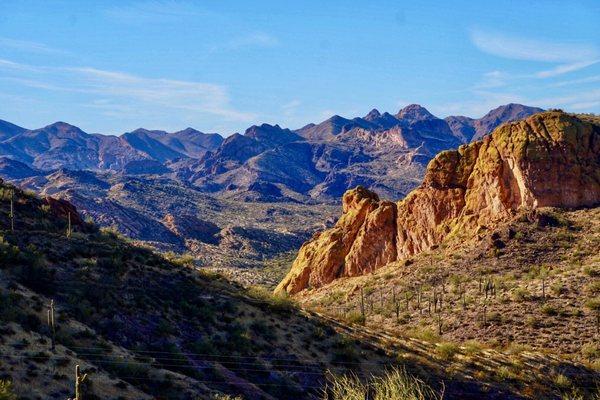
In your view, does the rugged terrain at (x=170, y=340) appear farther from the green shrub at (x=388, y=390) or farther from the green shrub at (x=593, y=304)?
the green shrub at (x=593, y=304)

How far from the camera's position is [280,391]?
3081 cm

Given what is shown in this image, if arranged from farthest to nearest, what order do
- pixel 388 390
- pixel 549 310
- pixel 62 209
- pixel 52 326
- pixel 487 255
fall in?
pixel 487 255 → pixel 62 209 → pixel 549 310 → pixel 52 326 → pixel 388 390

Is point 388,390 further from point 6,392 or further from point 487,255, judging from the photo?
point 487,255

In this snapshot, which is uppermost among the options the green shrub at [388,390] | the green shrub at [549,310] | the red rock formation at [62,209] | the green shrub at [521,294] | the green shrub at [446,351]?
the red rock formation at [62,209]

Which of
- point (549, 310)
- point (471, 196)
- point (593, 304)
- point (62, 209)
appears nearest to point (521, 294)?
point (549, 310)

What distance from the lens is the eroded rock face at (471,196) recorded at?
6544 cm

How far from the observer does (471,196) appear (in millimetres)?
70188

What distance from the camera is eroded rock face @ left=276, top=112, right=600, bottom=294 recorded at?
215 ft

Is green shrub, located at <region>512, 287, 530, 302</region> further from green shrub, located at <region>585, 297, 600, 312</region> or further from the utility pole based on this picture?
the utility pole

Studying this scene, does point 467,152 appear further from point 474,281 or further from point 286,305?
point 286,305

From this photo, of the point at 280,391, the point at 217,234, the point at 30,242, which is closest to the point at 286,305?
the point at 280,391

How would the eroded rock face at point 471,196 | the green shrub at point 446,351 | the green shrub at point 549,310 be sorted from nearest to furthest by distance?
the green shrub at point 446,351 < the green shrub at point 549,310 < the eroded rock face at point 471,196

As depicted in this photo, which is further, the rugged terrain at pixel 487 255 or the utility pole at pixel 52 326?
the rugged terrain at pixel 487 255

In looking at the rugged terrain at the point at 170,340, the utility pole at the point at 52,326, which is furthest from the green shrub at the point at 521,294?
the utility pole at the point at 52,326
